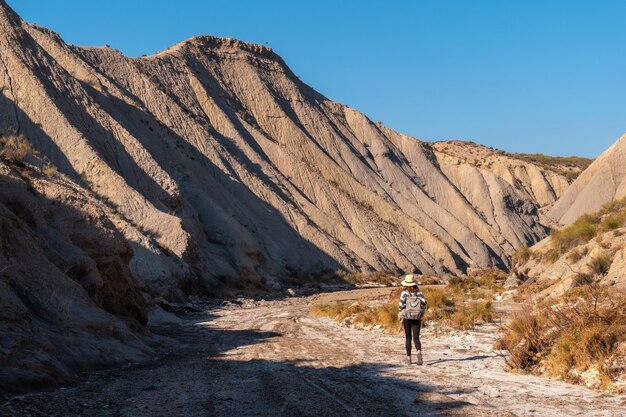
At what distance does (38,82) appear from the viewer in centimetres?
4094

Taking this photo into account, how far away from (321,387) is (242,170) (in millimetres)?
51005

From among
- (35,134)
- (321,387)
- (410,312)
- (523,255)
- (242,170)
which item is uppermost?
(242,170)

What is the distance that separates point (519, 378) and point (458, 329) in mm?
6463

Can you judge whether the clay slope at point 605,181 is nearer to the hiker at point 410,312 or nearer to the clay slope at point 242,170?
the clay slope at point 242,170

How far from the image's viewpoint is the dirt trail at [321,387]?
778cm

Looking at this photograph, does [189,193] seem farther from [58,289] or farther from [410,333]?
[410,333]

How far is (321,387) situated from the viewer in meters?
9.30

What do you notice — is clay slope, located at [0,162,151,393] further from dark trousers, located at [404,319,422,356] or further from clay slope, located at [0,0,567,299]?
clay slope, located at [0,0,567,299]

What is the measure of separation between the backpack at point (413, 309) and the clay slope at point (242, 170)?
18.5 m

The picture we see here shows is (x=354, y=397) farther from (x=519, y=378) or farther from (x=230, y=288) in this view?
(x=230, y=288)

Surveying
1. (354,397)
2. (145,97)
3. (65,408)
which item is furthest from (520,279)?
(145,97)

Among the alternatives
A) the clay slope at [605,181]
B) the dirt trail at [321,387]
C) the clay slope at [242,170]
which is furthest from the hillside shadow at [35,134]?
the clay slope at [605,181]

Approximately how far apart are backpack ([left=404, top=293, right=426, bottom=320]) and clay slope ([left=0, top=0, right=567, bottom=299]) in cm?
1851

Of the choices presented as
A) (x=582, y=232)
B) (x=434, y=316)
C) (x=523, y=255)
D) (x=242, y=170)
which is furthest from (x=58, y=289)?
(x=242, y=170)
